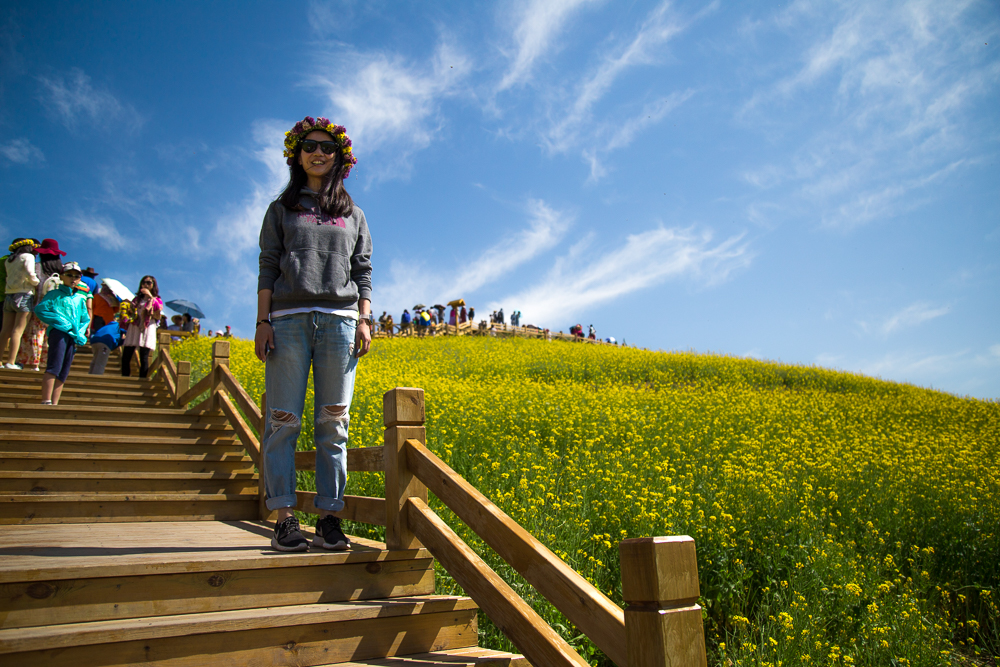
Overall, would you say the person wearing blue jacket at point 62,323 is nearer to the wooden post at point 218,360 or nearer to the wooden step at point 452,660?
the wooden post at point 218,360

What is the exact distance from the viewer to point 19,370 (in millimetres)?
9266

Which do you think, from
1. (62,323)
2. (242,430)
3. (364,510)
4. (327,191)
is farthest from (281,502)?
(62,323)

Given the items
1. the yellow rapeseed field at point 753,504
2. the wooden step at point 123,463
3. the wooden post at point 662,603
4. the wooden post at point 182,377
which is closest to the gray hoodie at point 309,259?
the wooden post at point 662,603

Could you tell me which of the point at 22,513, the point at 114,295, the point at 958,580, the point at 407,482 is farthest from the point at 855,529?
the point at 114,295

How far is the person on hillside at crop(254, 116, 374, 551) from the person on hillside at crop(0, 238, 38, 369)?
801 centimetres

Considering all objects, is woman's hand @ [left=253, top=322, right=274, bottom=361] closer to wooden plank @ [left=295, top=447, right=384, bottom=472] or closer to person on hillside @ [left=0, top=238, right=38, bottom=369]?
wooden plank @ [left=295, top=447, right=384, bottom=472]

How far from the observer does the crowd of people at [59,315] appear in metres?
7.20

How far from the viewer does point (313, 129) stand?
360cm

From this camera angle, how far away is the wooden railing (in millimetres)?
1682

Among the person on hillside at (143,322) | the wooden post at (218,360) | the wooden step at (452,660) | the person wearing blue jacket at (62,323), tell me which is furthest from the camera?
the person on hillside at (143,322)

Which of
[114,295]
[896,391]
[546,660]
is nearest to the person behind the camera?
[546,660]

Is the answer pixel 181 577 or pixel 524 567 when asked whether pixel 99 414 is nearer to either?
pixel 181 577

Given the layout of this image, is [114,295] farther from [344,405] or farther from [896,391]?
[896,391]

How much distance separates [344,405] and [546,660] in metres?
1.76
